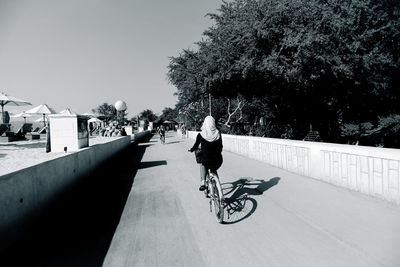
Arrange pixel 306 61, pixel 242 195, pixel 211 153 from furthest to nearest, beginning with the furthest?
A: pixel 306 61
pixel 242 195
pixel 211 153

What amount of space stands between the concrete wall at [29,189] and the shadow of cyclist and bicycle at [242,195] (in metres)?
3.26

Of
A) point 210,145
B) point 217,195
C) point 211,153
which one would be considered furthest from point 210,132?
point 217,195

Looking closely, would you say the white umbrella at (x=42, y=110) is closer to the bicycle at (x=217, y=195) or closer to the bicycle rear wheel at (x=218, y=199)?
the bicycle at (x=217, y=195)

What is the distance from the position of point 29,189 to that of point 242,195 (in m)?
4.33

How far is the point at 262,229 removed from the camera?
180 inches

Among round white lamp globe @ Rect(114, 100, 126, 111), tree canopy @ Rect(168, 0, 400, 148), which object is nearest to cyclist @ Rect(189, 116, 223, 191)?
tree canopy @ Rect(168, 0, 400, 148)

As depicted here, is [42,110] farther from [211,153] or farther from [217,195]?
[217,195]

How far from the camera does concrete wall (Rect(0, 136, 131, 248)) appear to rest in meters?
4.03

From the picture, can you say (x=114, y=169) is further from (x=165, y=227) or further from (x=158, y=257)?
(x=158, y=257)

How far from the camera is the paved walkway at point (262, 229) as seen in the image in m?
3.61

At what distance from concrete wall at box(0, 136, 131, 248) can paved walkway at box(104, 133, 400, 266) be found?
147 cm

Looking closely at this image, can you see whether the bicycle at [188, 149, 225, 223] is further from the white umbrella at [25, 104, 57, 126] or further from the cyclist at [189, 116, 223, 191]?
the white umbrella at [25, 104, 57, 126]

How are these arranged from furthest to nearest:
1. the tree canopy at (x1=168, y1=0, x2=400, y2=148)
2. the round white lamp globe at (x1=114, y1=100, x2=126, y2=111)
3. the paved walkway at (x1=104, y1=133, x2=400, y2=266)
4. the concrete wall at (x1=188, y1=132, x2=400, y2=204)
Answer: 1. the round white lamp globe at (x1=114, y1=100, x2=126, y2=111)
2. the tree canopy at (x1=168, y1=0, x2=400, y2=148)
3. the concrete wall at (x1=188, y1=132, x2=400, y2=204)
4. the paved walkway at (x1=104, y1=133, x2=400, y2=266)

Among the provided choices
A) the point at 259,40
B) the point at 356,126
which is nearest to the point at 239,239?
the point at 259,40
